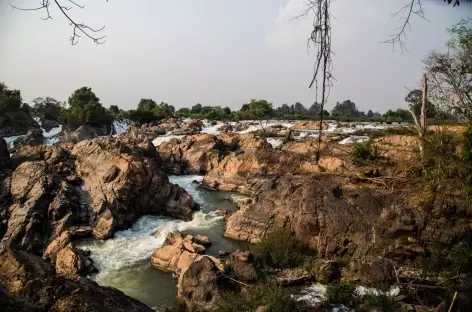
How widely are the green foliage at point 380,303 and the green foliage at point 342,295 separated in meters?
0.31

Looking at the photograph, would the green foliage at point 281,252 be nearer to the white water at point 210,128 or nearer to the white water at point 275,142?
the white water at point 275,142

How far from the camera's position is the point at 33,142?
29719mm

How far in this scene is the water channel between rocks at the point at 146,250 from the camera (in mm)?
10523

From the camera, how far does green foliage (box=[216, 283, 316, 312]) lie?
7.78 metres

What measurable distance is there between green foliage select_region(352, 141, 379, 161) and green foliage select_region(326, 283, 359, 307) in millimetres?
8514

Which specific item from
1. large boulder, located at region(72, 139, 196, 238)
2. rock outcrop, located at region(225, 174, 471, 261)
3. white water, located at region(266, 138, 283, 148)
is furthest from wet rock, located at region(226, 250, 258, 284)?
white water, located at region(266, 138, 283, 148)

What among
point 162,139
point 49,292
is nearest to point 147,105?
point 162,139

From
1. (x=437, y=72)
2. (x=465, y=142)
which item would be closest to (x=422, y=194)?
(x=465, y=142)

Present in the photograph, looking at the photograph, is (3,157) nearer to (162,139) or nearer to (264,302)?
(162,139)

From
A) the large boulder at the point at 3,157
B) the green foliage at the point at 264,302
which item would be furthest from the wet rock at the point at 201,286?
the large boulder at the point at 3,157

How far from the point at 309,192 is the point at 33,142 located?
25619 mm

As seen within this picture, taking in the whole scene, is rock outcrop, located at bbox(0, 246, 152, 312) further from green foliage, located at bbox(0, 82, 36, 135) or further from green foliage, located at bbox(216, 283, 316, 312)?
green foliage, located at bbox(0, 82, 36, 135)

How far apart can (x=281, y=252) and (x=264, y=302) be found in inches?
128

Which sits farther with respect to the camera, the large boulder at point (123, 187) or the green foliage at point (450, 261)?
the large boulder at point (123, 187)
